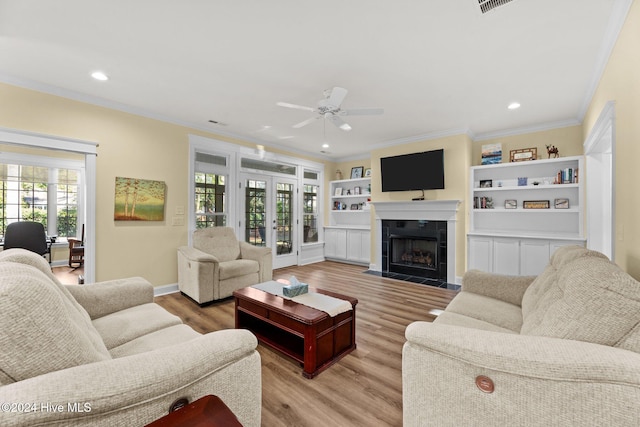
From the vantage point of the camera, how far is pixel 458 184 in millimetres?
4719

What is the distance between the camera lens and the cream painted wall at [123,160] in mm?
3107

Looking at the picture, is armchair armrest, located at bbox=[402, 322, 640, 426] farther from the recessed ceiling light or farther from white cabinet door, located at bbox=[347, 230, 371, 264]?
white cabinet door, located at bbox=[347, 230, 371, 264]

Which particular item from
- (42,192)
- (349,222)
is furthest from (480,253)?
(42,192)

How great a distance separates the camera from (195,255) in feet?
12.1

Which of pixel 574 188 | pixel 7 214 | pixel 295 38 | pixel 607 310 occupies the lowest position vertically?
pixel 607 310

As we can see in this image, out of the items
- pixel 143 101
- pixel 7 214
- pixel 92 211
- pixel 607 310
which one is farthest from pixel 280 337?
pixel 7 214

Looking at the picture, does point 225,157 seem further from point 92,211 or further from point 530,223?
point 530,223

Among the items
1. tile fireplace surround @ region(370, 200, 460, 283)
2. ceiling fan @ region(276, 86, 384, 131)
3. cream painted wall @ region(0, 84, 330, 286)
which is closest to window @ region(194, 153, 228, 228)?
cream painted wall @ region(0, 84, 330, 286)

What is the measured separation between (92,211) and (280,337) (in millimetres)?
2896

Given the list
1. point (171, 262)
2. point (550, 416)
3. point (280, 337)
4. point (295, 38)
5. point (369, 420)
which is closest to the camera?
point (550, 416)

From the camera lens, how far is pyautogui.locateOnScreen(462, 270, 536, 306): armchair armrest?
7.39 ft

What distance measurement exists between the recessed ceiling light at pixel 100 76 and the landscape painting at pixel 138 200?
1256 mm

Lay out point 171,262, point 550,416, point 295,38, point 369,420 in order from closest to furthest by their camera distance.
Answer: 1. point 550,416
2. point 369,420
3. point 295,38
4. point 171,262

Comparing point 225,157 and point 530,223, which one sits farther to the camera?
point 225,157
